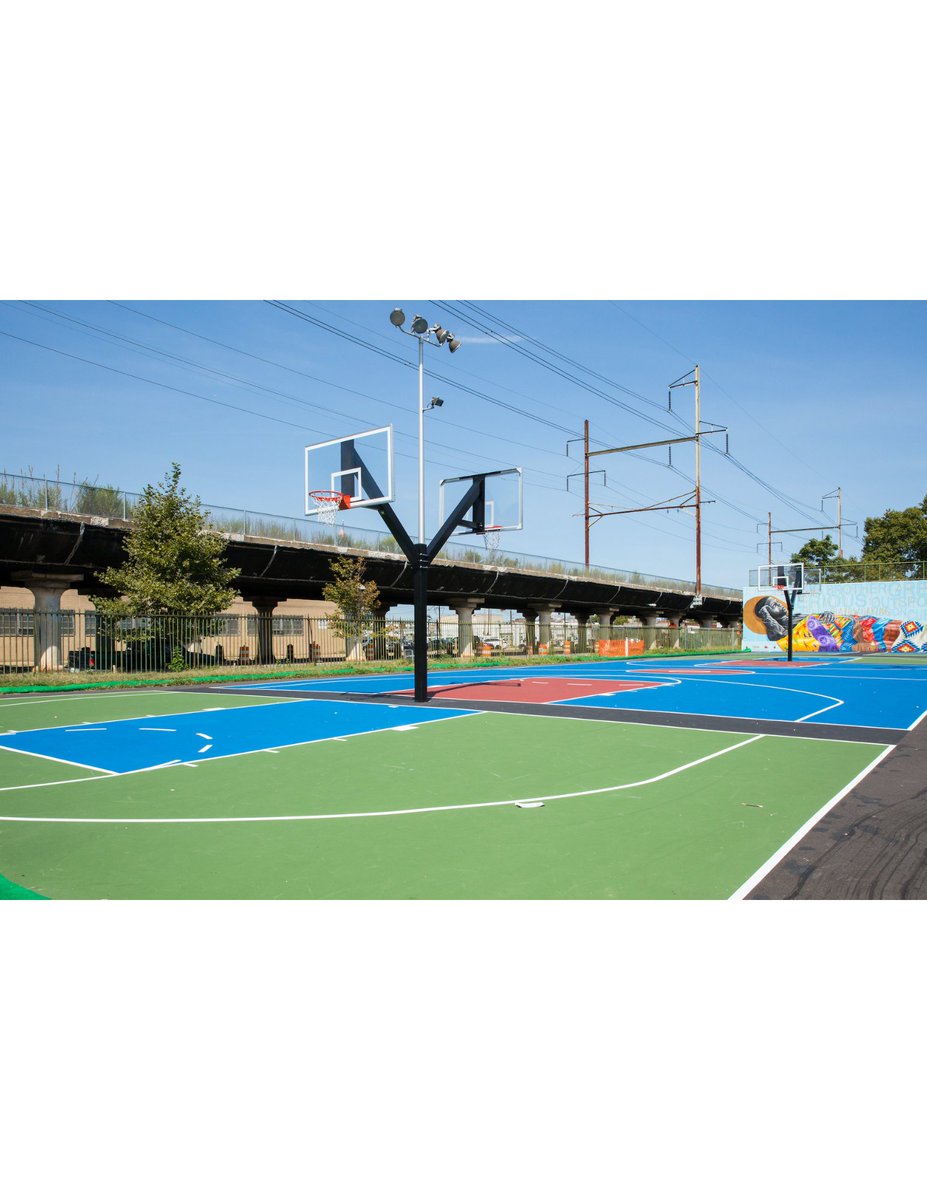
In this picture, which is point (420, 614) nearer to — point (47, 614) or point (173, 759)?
point (173, 759)

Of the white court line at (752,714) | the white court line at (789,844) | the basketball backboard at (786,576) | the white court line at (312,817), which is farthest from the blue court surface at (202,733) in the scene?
the basketball backboard at (786,576)

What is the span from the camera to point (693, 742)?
9.93m

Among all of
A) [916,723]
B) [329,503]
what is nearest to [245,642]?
[329,503]

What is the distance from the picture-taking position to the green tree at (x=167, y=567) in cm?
2420

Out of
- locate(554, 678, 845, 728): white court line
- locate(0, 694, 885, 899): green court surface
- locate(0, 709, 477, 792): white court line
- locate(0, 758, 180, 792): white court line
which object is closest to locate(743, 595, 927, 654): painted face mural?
locate(554, 678, 845, 728): white court line

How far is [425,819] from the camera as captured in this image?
19.3 feet

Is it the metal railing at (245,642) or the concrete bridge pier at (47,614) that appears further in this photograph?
the metal railing at (245,642)

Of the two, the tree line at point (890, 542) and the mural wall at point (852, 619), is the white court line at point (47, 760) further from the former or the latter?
the tree line at point (890, 542)

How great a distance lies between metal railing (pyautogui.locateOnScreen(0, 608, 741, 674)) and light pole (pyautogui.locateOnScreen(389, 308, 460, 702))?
1222 centimetres

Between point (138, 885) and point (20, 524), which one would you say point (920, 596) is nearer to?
point (20, 524)

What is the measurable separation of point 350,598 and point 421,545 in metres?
16.3

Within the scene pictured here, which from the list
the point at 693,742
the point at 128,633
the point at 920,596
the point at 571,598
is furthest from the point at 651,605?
the point at 693,742

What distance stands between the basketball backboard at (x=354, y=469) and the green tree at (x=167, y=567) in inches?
402

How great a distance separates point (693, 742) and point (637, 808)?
402cm
